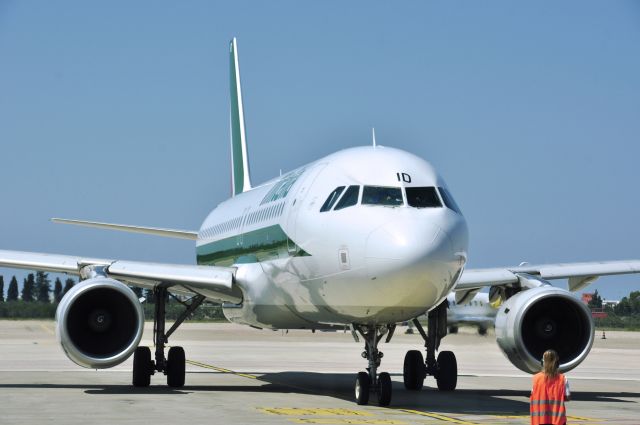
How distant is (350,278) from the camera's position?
1744 centimetres

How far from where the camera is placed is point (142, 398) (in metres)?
19.3

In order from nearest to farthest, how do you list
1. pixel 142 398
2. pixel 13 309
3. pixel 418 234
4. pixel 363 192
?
pixel 418 234, pixel 363 192, pixel 142 398, pixel 13 309

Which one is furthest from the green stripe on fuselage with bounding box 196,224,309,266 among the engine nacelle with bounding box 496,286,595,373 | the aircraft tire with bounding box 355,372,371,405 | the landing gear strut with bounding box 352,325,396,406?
the engine nacelle with bounding box 496,286,595,373

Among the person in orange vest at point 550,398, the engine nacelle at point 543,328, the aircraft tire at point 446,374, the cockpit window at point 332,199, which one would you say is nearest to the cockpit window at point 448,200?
the cockpit window at point 332,199

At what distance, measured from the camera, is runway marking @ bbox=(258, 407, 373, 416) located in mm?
16891

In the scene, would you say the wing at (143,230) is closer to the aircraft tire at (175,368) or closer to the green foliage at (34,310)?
the aircraft tire at (175,368)

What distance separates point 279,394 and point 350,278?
13.2 ft

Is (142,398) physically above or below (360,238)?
below

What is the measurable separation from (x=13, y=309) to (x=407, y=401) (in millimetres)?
59330

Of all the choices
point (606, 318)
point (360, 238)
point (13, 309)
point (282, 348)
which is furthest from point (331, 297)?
point (606, 318)

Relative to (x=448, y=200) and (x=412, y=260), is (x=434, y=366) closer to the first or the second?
(x=448, y=200)

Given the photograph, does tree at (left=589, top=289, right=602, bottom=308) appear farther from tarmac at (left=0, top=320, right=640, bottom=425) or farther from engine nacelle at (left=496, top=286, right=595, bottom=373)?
engine nacelle at (left=496, top=286, right=595, bottom=373)

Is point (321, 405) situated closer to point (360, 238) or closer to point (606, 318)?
point (360, 238)

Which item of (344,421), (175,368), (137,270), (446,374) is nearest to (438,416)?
(344,421)
